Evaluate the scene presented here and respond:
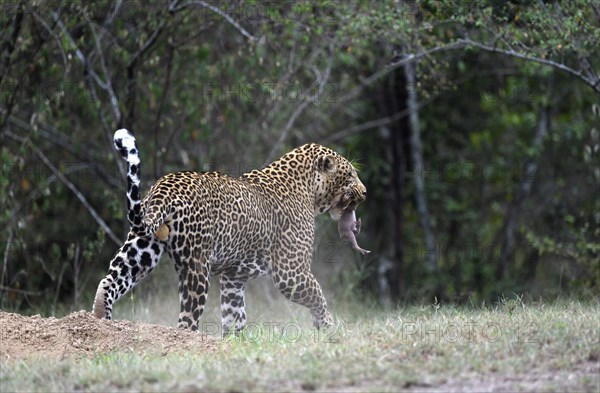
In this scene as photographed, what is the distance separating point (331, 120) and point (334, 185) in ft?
23.2

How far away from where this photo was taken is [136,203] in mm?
7277

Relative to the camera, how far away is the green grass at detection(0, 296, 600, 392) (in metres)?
5.80

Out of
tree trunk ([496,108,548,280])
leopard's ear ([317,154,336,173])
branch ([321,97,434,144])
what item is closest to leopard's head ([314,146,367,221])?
leopard's ear ([317,154,336,173])

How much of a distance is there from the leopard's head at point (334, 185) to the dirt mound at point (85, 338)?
253 centimetres

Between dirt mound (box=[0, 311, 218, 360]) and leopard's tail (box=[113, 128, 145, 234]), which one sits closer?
dirt mound (box=[0, 311, 218, 360])

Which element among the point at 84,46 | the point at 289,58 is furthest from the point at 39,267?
the point at 289,58

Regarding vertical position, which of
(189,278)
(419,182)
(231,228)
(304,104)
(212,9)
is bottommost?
(189,278)

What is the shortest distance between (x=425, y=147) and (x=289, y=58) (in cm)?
585

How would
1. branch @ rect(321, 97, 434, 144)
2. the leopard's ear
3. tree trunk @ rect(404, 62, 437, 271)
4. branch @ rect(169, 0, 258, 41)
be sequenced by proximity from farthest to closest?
tree trunk @ rect(404, 62, 437, 271) → branch @ rect(321, 97, 434, 144) → branch @ rect(169, 0, 258, 41) → the leopard's ear

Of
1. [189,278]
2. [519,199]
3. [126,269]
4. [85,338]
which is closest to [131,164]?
[126,269]

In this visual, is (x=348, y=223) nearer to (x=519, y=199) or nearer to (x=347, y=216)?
(x=347, y=216)

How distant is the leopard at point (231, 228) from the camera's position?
759cm

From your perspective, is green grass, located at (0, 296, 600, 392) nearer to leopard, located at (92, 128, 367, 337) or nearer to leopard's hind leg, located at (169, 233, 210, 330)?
leopard's hind leg, located at (169, 233, 210, 330)

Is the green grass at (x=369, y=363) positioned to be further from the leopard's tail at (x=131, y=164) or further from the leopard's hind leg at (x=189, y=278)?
the leopard's tail at (x=131, y=164)
